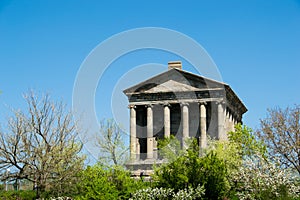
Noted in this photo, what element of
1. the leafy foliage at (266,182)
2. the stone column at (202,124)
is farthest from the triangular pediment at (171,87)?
the leafy foliage at (266,182)

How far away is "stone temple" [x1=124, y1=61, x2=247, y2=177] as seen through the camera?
65562mm

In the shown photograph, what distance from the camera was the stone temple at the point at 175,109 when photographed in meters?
65.6

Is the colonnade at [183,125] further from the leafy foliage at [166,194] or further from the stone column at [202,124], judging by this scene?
the leafy foliage at [166,194]

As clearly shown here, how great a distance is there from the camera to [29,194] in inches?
1524

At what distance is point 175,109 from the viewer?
70.3m

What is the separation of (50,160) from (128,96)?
109 feet

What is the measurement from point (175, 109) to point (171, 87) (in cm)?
428

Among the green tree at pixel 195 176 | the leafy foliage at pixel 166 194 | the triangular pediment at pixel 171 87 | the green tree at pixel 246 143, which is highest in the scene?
the triangular pediment at pixel 171 87

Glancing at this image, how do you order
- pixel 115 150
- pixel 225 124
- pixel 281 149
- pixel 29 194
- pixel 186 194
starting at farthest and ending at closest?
pixel 225 124 → pixel 115 150 → pixel 281 149 → pixel 29 194 → pixel 186 194

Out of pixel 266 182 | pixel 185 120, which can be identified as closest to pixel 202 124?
pixel 185 120

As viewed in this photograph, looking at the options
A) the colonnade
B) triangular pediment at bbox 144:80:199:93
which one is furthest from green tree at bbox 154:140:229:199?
triangular pediment at bbox 144:80:199:93

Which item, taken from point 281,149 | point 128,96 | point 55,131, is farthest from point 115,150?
point 55,131

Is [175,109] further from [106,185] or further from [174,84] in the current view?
[106,185]

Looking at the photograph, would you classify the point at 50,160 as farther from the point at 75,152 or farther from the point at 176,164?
the point at 176,164
